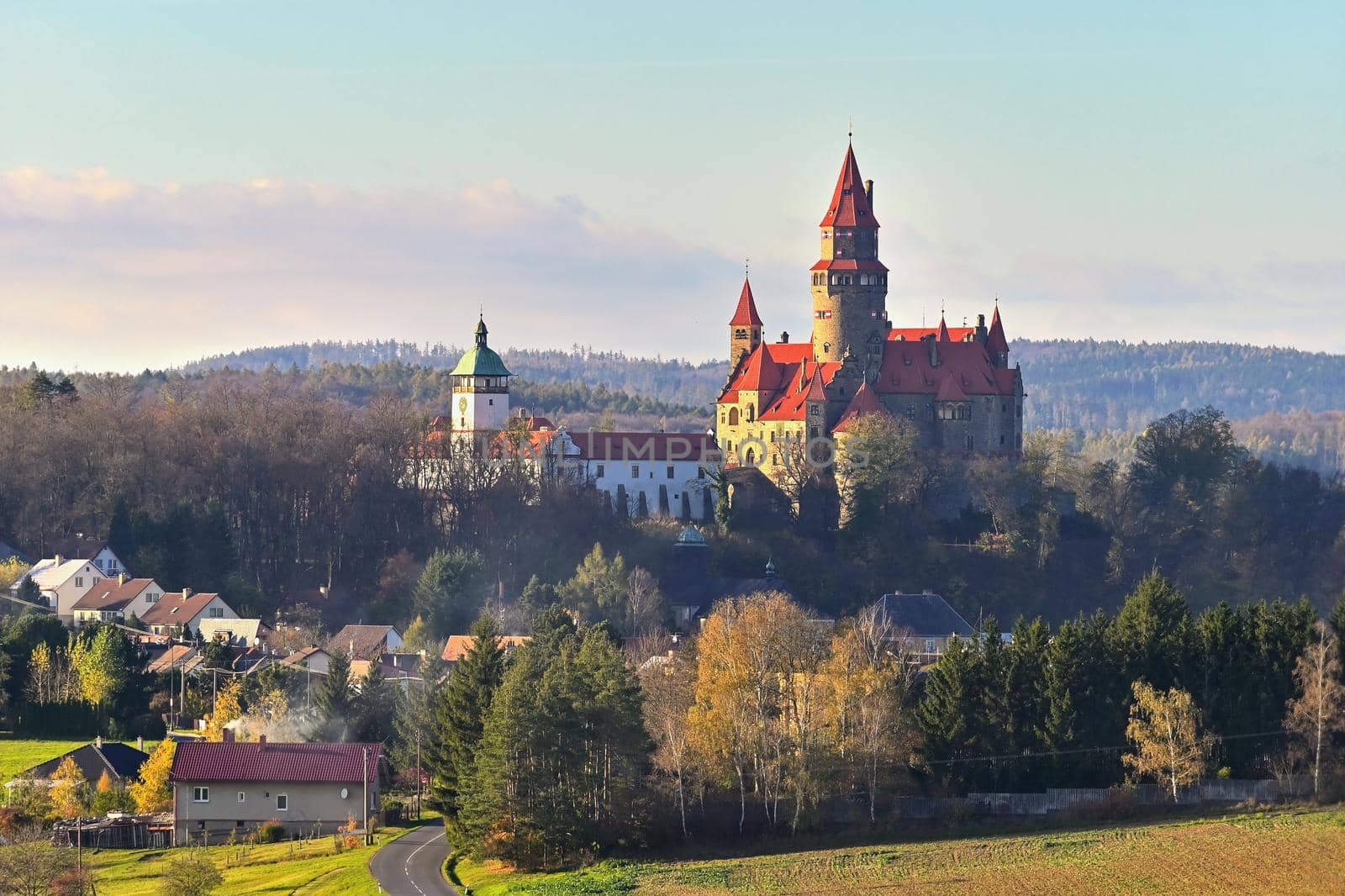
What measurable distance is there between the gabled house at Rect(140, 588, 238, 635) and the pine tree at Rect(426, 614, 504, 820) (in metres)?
30.2

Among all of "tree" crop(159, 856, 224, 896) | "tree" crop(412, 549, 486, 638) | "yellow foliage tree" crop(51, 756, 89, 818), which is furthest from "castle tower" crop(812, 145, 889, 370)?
Answer: "tree" crop(159, 856, 224, 896)

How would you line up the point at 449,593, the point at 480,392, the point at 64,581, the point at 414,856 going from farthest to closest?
the point at 480,392 → the point at 449,593 → the point at 64,581 → the point at 414,856

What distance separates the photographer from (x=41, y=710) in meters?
79.3

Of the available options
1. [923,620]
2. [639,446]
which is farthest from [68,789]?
[639,446]

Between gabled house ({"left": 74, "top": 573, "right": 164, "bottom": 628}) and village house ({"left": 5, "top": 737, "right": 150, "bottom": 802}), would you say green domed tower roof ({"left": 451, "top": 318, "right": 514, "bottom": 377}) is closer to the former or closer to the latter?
gabled house ({"left": 74, "top": 573, "right": 164, "bottom": 628})

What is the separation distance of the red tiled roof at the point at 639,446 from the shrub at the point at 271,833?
5338 centimetres

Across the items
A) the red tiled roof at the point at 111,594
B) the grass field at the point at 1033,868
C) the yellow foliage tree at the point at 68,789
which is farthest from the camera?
the red tiled roof at the point at 111,594

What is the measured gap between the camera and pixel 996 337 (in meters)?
121

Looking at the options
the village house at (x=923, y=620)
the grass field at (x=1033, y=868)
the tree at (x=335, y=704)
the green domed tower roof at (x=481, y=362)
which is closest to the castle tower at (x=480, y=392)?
the green domed tower roof at (x=481, y=362)

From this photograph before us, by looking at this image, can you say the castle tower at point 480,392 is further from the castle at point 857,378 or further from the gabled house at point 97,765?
the gabled house at point 97,765

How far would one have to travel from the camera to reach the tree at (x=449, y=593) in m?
97.1

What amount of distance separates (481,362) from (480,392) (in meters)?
1.51

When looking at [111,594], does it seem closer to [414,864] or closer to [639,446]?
[639,446]

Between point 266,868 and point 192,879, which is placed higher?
point 192,879
